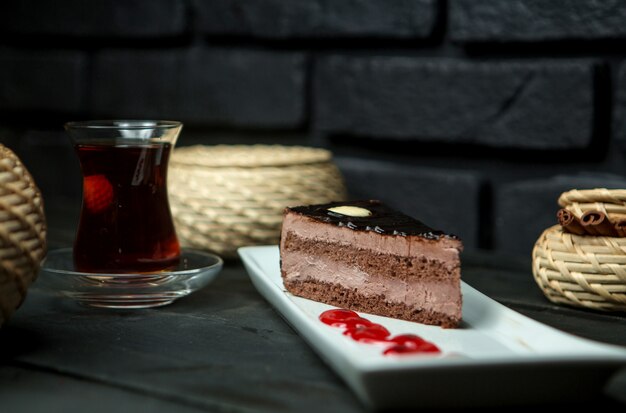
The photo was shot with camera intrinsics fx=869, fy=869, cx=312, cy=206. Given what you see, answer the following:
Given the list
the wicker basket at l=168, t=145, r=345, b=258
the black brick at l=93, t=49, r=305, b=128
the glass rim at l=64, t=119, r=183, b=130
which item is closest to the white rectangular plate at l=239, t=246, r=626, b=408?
the glass rim at l=64, t=119, r=183, b=130

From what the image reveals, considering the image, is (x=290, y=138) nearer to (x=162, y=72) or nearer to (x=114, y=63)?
(x=162, y=72)

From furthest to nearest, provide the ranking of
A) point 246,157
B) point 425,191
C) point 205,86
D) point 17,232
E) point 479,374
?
point 205,86 < point 425,191 < point 246,157 < point 17,232 < point 479,374

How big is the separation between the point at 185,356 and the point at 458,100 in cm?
83

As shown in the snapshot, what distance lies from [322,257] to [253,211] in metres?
0.26

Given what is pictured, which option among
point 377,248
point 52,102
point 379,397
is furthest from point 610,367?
point 52,102

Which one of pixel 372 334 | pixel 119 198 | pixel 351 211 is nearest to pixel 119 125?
pixel 119 198

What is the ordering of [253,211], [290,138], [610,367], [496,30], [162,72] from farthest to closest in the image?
[162,72], [290,138], [496,30], [253,211], [610,367]

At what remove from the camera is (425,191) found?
1601mm

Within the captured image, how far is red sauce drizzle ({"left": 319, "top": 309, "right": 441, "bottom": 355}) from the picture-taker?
83 cm

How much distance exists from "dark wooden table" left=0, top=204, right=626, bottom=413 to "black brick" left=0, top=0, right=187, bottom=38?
32.8 inches

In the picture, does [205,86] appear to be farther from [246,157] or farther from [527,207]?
[527,207]

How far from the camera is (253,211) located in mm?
1354

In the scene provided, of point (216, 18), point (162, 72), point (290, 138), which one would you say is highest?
point (216, 18)

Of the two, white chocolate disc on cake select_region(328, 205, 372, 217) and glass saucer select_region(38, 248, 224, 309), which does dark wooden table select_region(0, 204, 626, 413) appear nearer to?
glass saucer select_region(38, 248, 224, 309)
